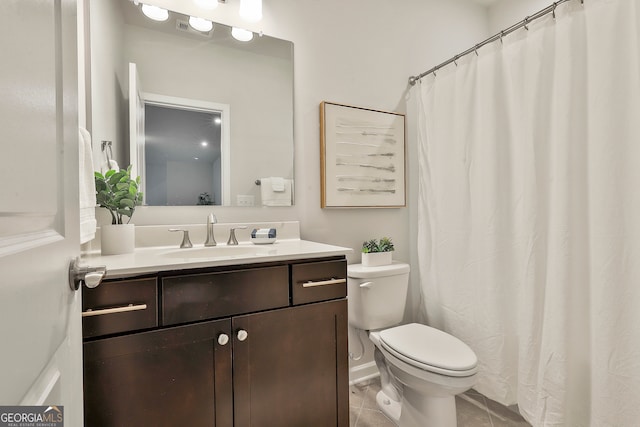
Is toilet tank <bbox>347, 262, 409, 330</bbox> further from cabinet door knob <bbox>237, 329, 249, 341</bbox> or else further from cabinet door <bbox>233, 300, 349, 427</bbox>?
cabinet door knob <bbox>237, 329, 249, 341</bbox>

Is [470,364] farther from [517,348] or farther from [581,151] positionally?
[581,151]

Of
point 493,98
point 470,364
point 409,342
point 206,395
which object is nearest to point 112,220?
point 206,395

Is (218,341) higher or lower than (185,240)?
lower

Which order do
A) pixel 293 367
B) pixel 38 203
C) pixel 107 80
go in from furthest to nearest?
pixel 107 80, pixel 293 367, pixel 38 203

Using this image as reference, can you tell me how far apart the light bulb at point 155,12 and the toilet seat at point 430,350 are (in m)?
1.88

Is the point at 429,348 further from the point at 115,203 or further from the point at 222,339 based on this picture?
the point at 115,203

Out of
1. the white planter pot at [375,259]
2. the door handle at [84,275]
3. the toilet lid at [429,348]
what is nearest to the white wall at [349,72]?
the white planter pot at [375,259]

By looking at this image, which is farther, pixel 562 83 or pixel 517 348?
pixel 517 348

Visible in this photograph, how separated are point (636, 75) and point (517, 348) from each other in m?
1.23

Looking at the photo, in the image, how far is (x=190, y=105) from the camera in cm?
153

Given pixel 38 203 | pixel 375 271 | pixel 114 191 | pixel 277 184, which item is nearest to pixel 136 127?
pixel 114 191

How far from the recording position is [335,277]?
1262 mm

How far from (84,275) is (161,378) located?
20.9 inches

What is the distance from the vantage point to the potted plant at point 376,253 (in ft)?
5.76
